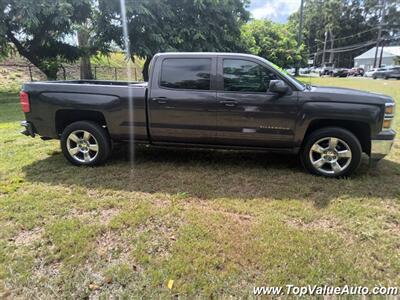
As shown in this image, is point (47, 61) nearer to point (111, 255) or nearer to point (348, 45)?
point (111, 255)

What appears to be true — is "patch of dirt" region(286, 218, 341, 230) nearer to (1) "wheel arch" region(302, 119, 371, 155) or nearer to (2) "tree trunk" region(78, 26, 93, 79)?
(1) "wheel arch" region(302, 119, 371, 155)

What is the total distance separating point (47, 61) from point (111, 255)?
58.3 ft

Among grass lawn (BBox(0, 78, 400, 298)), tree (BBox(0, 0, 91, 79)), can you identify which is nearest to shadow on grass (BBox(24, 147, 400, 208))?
grass lawn (BBox(0, 78, 400, 298))

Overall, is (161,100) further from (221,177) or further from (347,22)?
(347,22)

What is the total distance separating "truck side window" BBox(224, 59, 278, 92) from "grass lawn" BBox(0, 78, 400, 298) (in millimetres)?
1262

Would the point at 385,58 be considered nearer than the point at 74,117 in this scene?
No

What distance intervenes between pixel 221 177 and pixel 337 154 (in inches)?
66.1

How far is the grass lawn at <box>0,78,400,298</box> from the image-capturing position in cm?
262

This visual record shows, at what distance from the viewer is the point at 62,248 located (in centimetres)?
299

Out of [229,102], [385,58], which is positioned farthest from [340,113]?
[385,58]

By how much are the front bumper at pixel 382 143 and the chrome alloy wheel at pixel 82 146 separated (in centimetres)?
408

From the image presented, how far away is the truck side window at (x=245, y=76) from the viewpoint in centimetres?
465

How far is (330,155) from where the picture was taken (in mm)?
4602

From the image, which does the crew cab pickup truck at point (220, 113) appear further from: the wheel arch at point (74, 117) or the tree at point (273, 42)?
the tree at point (273, 42)
